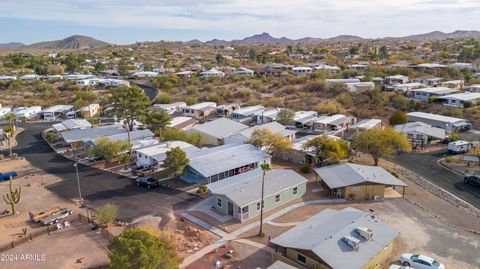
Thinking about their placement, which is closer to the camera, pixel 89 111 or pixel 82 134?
pixel 82 134

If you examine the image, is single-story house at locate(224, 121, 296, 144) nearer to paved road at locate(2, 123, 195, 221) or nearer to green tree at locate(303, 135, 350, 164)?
green tree at locate(303, 135, 350, 164)

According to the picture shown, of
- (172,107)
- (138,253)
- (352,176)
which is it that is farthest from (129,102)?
(138,253)

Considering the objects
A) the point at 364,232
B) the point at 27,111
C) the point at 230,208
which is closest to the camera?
the point at 364,232

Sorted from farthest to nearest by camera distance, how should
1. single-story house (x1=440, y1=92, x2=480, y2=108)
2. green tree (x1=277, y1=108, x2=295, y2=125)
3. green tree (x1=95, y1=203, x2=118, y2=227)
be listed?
single-story house (x1=440, y1=92, x2=480, y2=108) → green tree (x1=277, y1=108, x2=295, y2=125) → green tree (x1=95, y1=203, x2=118, y2=227)

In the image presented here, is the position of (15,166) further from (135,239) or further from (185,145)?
(135,239)

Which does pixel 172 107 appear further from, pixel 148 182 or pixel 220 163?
pixel 148 182

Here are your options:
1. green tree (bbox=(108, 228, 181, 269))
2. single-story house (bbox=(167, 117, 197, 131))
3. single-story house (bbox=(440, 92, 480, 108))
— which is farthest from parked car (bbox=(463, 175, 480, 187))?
single-story house (bbox=(167, 117, 197, 131))

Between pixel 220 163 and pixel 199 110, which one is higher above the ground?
pixel 199 110

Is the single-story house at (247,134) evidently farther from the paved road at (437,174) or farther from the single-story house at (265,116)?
the paved road at (437,174)
